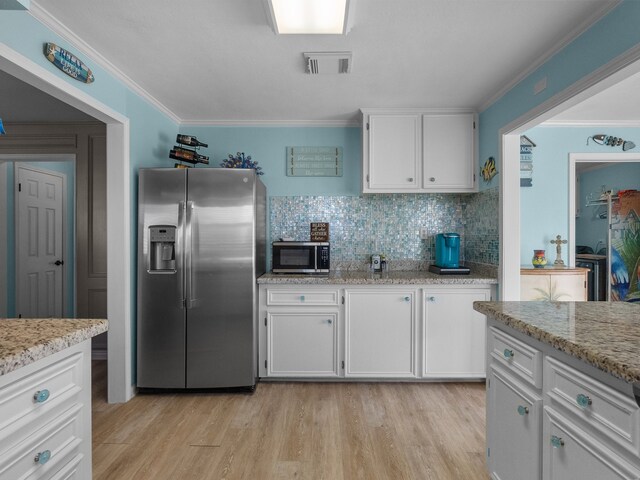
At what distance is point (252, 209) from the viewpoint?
2.75m

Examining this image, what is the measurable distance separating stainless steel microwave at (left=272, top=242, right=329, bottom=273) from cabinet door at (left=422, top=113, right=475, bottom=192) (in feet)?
3.72

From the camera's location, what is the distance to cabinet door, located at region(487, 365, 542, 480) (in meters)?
1.27

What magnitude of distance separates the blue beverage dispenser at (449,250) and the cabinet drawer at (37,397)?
2837 millimetres

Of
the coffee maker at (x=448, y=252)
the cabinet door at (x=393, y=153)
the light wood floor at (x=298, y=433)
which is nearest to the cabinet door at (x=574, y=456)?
the light wood floor at (x=298, y=433)

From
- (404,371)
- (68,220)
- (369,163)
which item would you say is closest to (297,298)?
(404,371)

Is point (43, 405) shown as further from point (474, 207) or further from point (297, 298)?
point (474, 207)

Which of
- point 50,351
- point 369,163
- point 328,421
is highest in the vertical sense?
point 369,163

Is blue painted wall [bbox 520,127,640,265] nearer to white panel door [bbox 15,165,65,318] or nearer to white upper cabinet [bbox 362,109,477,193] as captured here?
white upper cabinet [bbox 362,109,477,193]

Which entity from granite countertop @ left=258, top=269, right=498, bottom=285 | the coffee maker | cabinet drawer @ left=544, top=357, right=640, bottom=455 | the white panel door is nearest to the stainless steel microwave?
granite countertop @ left=258, top=269, right=498, bottom=285

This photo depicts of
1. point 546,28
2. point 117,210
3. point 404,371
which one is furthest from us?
point 404,371

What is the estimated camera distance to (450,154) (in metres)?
3.20

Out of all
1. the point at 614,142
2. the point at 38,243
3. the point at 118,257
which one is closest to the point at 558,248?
the point at 614,142

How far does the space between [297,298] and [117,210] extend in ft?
5.03

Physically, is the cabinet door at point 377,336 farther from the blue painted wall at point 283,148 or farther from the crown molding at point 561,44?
the crown molding at point 561,44
